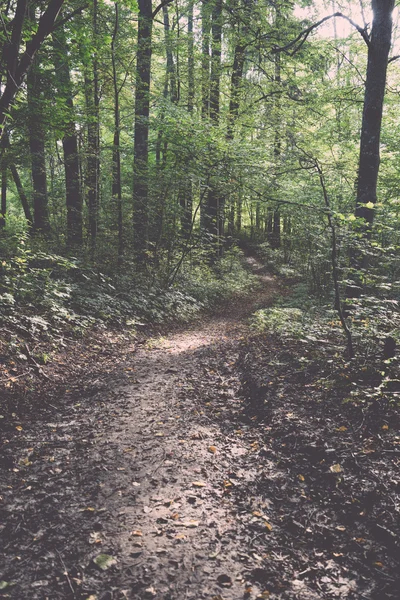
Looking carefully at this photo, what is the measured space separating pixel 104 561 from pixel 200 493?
1004 millimetres

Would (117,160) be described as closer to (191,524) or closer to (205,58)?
(205,58)

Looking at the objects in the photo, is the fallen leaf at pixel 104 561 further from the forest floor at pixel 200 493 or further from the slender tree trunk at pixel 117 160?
the slender tree trunk at pixel 117 160

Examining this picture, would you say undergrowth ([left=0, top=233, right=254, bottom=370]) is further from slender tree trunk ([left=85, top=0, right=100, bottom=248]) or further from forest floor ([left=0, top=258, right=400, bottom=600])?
slender tree trunk ([left=85, top=0, right=100, bottom=248])

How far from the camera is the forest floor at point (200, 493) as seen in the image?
2336 mm

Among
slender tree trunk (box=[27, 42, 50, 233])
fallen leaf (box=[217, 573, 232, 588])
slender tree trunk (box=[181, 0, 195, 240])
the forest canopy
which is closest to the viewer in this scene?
fallen leaf (box=[217, 573, 232, 588])

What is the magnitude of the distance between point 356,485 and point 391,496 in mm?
275

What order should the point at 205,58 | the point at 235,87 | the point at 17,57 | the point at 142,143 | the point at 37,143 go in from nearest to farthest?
the point at 17,57, the point at 37,143, the point at 142,143, the point at 205,58, the point at 235,87

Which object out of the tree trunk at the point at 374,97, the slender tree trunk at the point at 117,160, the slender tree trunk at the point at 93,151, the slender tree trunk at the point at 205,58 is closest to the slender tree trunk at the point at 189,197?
the slender tree trunk at the point at 205,58

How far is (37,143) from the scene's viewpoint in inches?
396

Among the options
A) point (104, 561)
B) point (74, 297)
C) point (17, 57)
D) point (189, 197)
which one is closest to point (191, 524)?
point (104, 561)

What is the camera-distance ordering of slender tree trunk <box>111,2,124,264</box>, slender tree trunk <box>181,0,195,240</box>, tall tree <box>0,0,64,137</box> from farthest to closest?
slender tree trunk <box>181,0,195,240</box>
slender tree trunk <box>111,2,124,264</box>
tall tree <box>0,0,64,137</box>

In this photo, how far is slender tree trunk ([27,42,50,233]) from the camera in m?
7.50

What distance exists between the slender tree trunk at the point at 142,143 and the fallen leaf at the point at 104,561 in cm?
874

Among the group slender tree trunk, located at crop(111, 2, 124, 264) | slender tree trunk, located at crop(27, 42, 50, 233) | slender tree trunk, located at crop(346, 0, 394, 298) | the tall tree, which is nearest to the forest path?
slender tree trunk, located at crop(346, 0, 394, 298)
